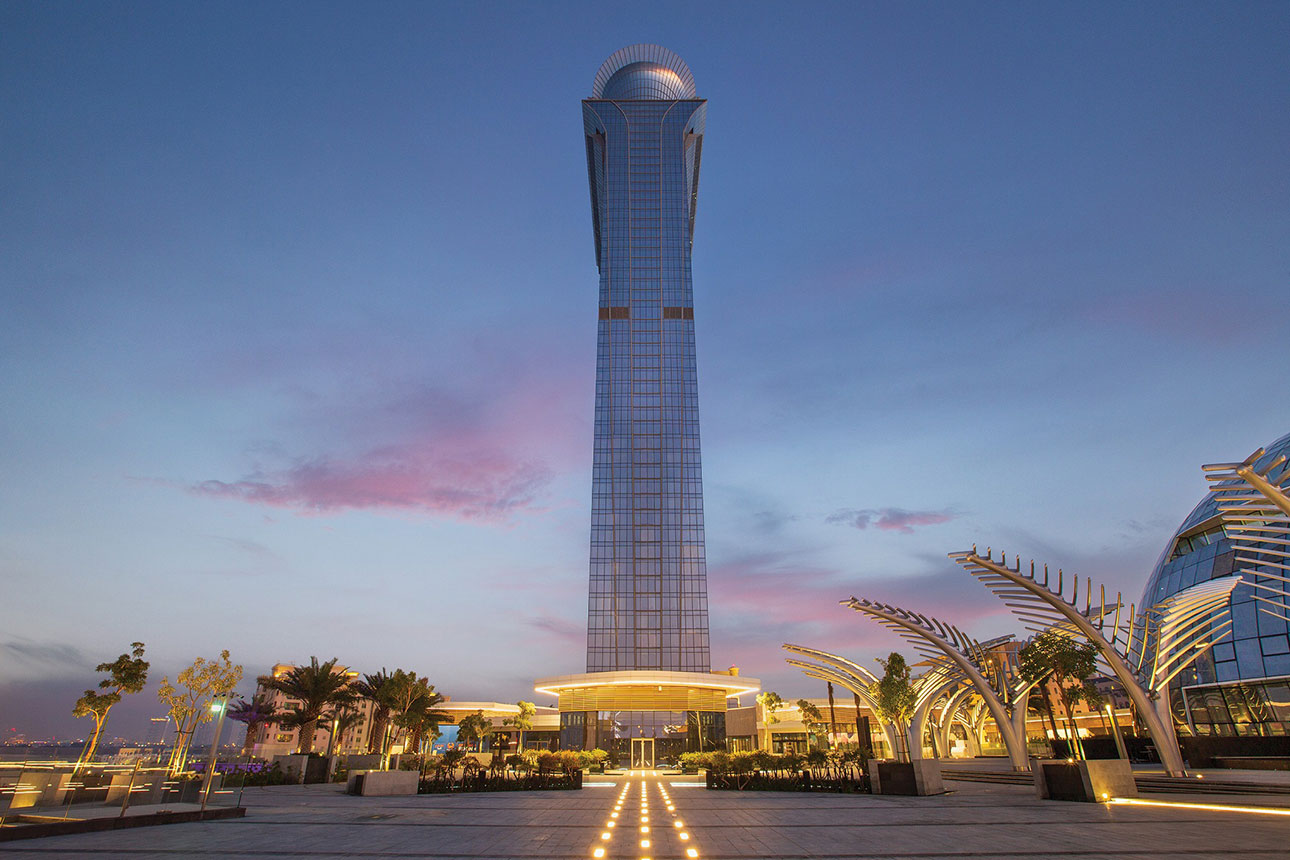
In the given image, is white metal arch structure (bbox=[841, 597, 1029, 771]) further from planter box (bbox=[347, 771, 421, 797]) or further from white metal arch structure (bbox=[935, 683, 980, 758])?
planter box (bbox=[347, 771, 421, 797])

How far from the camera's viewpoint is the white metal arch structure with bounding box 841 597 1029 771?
33.2m

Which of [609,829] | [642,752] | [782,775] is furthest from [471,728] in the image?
[609,829]

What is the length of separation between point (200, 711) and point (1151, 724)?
1686 inches

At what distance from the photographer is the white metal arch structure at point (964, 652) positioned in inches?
1309

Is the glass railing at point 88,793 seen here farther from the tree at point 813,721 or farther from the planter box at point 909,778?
the tree at point 813,721

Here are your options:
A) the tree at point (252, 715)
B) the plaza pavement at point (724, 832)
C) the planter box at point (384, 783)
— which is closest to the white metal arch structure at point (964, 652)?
the plaza pavement at point (724, 832)

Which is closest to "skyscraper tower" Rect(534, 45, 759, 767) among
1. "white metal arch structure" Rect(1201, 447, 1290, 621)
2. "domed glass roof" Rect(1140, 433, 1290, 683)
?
"domed glass roof" Rect(1140, 433, 1290, 683)

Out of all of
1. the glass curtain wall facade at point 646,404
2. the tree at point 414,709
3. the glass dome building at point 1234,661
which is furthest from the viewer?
the glass curtain wall facade at point 646,404

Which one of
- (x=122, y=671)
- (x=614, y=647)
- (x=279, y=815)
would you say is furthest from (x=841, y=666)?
(x=614, y=647)

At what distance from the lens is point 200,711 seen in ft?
99.1

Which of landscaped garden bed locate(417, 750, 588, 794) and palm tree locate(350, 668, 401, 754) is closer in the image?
landscaped garden bed locate(417, 750, 588, 794)

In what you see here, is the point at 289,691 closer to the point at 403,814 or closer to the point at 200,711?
the point at 200,711

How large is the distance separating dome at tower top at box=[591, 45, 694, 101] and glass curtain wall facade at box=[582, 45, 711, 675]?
7824mm

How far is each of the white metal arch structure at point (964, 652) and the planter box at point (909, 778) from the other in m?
9.08
